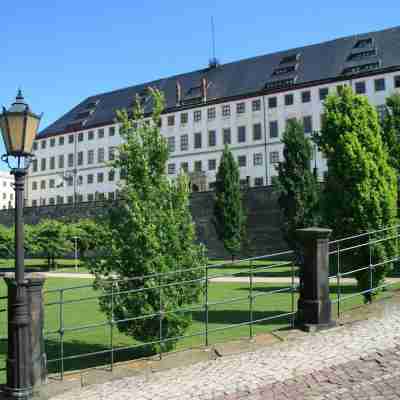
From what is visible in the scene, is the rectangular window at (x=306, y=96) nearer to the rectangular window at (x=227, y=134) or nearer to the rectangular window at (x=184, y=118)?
the rectangular window at (x=227, y=134)

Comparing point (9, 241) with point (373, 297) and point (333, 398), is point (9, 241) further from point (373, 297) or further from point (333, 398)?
point (333, 398)

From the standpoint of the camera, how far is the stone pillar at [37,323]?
6195 millimetres

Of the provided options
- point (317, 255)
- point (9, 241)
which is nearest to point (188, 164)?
point (9, 241)

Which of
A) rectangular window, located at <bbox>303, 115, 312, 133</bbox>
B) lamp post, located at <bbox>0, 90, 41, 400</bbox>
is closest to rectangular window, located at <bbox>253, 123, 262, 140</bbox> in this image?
rectangular window, located at <bbox>303, 115, 312, 133</bbox>

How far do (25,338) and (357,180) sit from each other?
32.8 feet

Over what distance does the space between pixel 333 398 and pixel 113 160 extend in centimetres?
582

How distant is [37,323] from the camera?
248 inches

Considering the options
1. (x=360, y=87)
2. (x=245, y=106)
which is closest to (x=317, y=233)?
(x=360, y=87)

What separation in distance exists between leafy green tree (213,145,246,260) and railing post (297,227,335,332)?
110 feet

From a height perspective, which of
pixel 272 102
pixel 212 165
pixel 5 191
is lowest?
pixel 212 165

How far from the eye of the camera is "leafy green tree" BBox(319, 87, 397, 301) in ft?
43.7

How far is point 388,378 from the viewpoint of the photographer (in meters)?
5.70

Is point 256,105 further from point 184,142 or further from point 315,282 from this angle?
point 315,282

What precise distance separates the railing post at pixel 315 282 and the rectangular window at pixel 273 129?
160 ft
